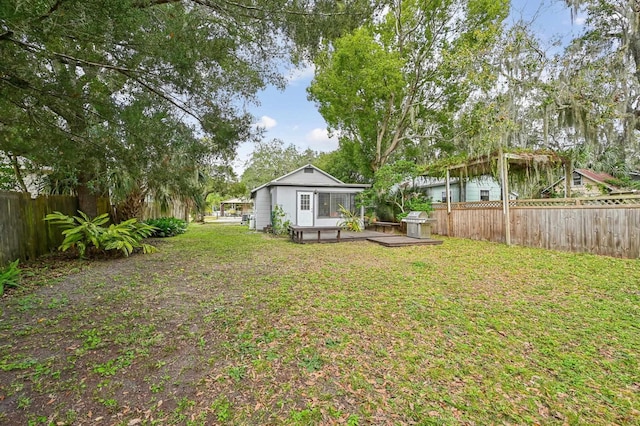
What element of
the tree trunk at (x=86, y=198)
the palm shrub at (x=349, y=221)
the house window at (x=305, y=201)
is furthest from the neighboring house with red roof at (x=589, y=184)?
the tree trunk at (x=86, y=198)

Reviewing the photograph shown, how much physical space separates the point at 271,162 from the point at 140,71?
28210 millimetres

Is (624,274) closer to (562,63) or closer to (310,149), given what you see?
(562,63)

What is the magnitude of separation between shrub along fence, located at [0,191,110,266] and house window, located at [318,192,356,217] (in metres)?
8.86

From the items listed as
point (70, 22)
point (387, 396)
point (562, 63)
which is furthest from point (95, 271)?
point (562, 63)

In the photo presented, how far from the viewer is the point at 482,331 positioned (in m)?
3.01

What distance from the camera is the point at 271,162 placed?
31.8m

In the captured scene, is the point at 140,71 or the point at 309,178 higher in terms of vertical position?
the point at 140,71

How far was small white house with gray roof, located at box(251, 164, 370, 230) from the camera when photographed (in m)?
12.6

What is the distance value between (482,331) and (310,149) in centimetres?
3317

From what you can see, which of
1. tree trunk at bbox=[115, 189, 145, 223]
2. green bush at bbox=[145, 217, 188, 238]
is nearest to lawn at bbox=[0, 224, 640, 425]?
tree trunk at bbox=[115, 189, 145, 223]

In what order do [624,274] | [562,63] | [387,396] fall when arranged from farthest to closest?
1. [562,63]
2. [624,274]
3. [387,396]

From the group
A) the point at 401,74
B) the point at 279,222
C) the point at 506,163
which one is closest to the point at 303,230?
the point at 279,222

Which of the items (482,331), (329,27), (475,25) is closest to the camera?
(482,331)

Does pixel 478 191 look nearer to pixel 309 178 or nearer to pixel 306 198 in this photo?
pixel 309 178
